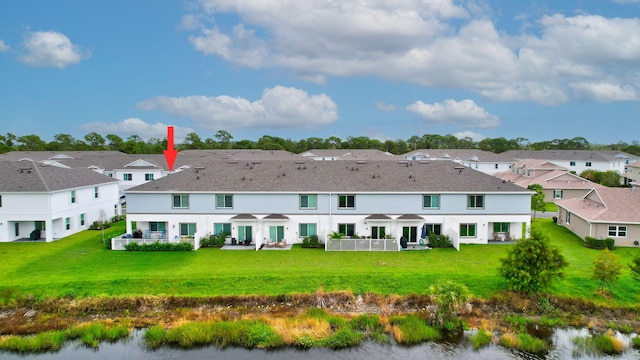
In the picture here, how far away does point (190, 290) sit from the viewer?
76.0ft

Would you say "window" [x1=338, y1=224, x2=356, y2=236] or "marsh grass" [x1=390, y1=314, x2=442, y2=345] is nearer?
"marsh grass" [x1=390, y1=314, x2=442, y2=345]

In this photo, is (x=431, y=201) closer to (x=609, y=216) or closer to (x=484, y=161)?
(x=609, y=216)

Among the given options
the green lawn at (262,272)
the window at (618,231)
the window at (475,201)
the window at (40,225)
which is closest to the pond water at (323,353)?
the green lawn at (262,272)

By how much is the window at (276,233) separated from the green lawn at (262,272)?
2192 mm

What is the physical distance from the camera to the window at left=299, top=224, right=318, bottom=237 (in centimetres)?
3238

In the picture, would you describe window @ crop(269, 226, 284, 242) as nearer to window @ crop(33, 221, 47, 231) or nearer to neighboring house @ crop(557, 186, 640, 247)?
window @ crop(33, 221, 47, 231)

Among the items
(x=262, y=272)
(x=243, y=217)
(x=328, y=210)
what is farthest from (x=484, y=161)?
(x=262, y=272)

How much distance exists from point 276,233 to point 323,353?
1490cm

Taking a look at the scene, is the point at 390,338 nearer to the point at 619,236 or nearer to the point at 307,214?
the point at 307,214

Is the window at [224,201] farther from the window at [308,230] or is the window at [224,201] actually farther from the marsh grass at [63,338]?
the marsh grass at [63,338]

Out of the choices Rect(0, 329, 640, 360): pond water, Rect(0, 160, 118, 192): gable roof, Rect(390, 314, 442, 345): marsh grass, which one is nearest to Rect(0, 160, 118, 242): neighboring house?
Rect(0, 160, 118, 192): gable roof

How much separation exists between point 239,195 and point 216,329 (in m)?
14.3

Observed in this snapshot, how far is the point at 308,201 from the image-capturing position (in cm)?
3259

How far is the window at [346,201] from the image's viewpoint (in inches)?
1281
